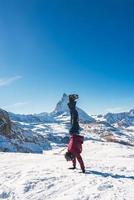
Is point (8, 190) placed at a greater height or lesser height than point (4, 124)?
lesser

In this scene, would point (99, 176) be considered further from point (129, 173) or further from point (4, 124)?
point (4, 124)

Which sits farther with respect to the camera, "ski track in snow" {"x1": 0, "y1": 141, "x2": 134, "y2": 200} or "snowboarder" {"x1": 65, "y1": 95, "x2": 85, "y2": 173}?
"snowboarder" {"x1": 65, "y1": 95, "x2": 85, "y2": 173}

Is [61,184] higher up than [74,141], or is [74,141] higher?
[74,141]

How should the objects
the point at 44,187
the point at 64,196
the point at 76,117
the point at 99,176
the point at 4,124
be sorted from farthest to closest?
the point at 4,124 < the point at 76,117 < the point at 99,176 < the point at 44,187 < the point at 64,196

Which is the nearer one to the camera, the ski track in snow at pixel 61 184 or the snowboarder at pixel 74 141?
the ski track in snow at pixel 61 184

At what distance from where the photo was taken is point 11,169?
17.8 meters

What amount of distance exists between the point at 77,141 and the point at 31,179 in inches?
141

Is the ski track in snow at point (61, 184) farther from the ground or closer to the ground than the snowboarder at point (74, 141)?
closer to the ground

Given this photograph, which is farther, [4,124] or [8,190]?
[4,124]

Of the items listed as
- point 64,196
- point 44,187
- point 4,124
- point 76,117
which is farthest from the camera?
point 4,124

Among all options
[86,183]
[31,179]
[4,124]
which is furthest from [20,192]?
[4,124]

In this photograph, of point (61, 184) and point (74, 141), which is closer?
point (61, 184)

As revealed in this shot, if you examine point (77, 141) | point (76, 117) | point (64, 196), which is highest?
point (76, 117)

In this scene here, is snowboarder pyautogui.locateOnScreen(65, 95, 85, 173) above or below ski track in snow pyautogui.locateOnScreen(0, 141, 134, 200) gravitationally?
above
